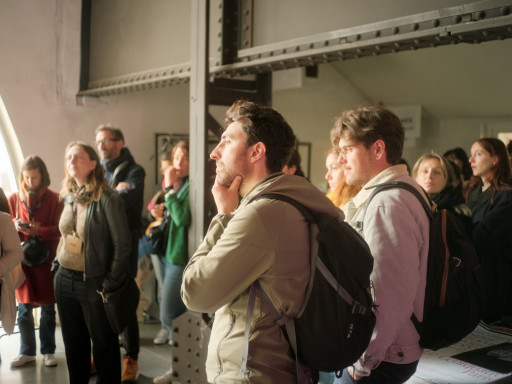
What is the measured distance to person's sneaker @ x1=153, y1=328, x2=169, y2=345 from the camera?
5.93m

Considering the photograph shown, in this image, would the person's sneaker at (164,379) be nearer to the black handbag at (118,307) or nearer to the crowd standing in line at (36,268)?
the black handbag at (118,307)

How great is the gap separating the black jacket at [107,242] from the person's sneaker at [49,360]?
1652 millimetres

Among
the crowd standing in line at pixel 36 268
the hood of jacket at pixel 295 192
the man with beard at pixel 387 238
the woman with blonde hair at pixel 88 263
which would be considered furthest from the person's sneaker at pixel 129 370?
the hood of jacket at pixel 295 192

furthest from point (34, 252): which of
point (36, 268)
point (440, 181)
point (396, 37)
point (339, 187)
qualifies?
point (396, 37)

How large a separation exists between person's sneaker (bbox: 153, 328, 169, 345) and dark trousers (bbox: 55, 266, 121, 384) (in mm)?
1764

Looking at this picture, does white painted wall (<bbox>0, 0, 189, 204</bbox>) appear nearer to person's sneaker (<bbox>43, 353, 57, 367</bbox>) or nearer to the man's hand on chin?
person's sneaker (<bbox>43, 353, 57, 367</bbox>)

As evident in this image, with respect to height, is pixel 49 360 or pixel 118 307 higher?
pixel 118 307

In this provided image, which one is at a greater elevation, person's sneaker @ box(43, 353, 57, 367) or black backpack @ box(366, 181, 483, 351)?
black backpack @ box(366, 181, 483, 351)

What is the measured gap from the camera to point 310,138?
955cm

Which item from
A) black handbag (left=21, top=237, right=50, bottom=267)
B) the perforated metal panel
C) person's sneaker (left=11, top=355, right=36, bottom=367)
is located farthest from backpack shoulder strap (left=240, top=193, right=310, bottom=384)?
person's sneaker (left=11, top=355, right=36, bottom=367)

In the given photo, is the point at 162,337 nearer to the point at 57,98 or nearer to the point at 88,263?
the point at 88,263

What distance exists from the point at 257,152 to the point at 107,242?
2.36 m

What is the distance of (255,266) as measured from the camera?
70.7 inches

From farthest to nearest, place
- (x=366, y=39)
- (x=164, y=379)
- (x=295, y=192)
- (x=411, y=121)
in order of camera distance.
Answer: (x=411, y=121) < (x=164, y=379) < (x=366, y=39) < (x=295, y=192)
